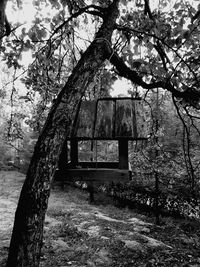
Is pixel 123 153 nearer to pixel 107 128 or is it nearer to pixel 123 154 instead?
pixel 123 154

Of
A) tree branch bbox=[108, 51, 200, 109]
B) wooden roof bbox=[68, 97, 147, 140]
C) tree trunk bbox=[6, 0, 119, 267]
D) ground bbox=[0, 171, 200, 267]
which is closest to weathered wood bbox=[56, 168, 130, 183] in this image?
wooden roof bbox=[68, 97, 147, 140]

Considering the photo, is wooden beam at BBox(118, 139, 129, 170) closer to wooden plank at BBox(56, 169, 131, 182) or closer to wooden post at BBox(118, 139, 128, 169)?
wooden post at BBox(118, 139, 128, 169)

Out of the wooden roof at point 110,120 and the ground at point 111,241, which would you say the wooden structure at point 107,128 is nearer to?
the wooden roof at point 110,120

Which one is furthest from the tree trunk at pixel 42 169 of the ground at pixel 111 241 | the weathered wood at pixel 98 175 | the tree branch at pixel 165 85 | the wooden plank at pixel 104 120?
the ground at pixel 111 241

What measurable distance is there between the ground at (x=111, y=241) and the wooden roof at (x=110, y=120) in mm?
3523

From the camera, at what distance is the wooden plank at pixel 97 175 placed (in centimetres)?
362

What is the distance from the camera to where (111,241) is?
728cm

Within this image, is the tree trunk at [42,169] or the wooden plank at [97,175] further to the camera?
the wooden plank at [97,175]

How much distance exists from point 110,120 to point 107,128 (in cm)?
17

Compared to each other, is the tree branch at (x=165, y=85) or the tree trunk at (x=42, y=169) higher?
the tree branch at (x=165, y=85)

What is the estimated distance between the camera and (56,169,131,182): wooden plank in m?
3.62

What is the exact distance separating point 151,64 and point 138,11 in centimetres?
159

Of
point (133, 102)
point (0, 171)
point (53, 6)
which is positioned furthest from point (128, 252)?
point (0, 171)

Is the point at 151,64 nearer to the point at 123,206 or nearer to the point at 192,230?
the point at 192,230
